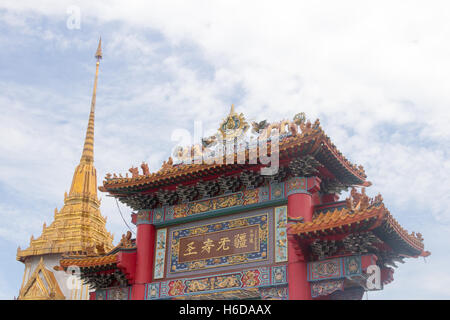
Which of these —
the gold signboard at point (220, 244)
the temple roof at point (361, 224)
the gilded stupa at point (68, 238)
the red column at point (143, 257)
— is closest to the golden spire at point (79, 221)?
the gilded stupa at point (68, 238)

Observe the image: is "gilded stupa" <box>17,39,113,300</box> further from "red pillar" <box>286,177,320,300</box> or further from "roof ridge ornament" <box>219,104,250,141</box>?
"red pillar" <box>286,177,320,300</box>

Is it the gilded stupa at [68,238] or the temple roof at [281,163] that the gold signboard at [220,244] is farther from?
the gilded stupa at [68,238]

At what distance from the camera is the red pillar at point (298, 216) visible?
14594 mm

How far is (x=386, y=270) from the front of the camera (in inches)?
613

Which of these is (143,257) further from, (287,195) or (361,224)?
(361,224)

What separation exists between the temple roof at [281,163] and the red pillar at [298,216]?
763 millimetres

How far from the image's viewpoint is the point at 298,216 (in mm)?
15258

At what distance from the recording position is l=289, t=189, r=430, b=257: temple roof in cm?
1341

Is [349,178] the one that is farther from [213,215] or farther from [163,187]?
[163,187]

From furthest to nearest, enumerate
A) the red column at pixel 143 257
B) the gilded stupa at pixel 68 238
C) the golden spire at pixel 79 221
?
the golden spire at pixel 79 221 → the gilded stupa at pixel 68 238 → the red column at pixel 143 257

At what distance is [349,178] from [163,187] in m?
5.87
